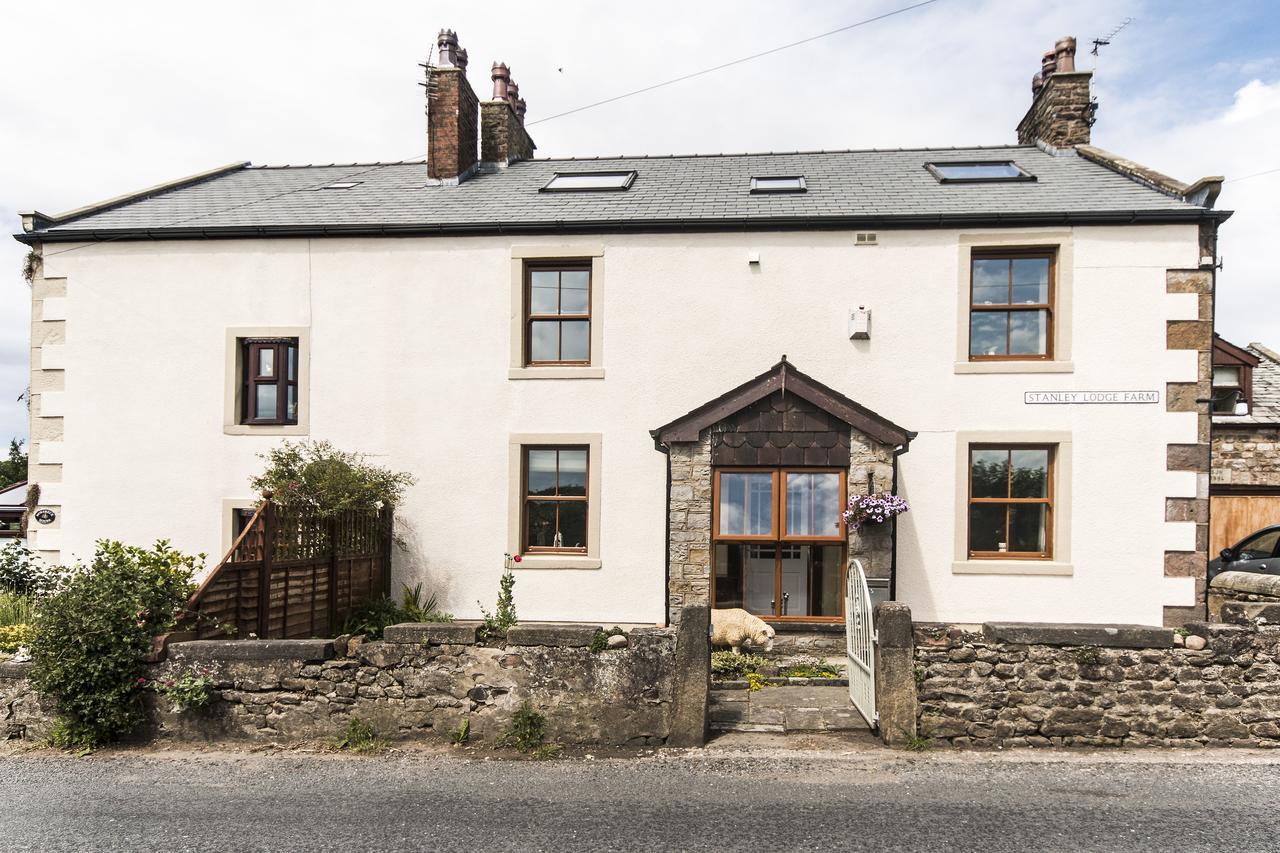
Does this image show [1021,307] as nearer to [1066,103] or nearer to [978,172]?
[978,172]

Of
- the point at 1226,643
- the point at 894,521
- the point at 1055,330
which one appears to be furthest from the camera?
the point at 1055,330

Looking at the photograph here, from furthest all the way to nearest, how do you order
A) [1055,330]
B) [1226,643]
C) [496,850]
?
[1055,330] < [1226,643] < [496,850]

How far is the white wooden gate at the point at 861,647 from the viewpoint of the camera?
6688 mm

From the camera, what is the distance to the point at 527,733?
641 centimetres

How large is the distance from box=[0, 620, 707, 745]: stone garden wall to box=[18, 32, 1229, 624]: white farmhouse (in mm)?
3294

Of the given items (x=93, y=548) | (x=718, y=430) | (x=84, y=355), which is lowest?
(x=93, y=548)

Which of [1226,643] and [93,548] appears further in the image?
[93,548]

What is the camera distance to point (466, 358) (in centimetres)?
1108

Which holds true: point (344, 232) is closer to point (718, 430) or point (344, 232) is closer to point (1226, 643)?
point (718, 430)

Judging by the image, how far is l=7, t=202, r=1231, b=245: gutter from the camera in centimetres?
1026

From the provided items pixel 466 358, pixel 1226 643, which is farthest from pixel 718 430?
pixel 1226 643

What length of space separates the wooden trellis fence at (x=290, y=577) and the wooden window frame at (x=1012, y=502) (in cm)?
804

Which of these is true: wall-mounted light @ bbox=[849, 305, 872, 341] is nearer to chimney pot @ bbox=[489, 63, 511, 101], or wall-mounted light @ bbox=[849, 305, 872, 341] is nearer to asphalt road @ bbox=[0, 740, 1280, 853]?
asphalt road @ bbox=[0, 740, 1280, 853]

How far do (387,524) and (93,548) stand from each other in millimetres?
4431
